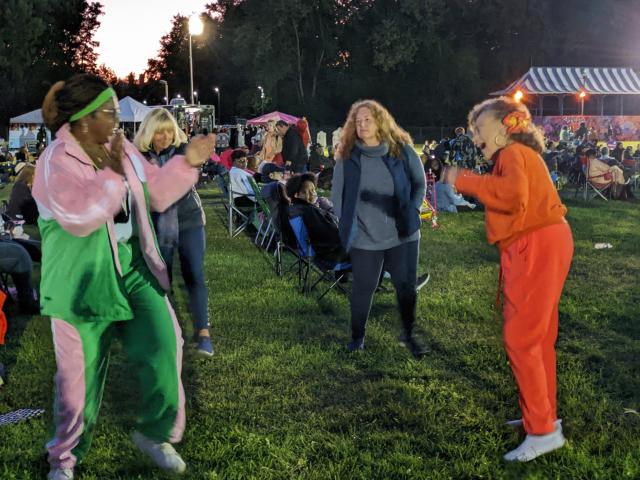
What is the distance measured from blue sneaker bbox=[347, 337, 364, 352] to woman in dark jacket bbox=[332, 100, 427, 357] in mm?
501

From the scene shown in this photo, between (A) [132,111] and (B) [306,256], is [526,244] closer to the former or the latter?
(B) [306,256]

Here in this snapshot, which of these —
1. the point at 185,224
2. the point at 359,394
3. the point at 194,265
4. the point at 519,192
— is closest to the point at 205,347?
the point at 194,265

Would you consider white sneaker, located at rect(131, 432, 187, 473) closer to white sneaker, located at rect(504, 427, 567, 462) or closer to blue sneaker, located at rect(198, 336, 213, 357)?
white sneaker, located at rect(504, 427, 567, 462)

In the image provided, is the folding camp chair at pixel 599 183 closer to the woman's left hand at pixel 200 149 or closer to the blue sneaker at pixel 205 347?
the blue sneaker at pixel 205 347

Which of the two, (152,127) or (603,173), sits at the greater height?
(152,127)

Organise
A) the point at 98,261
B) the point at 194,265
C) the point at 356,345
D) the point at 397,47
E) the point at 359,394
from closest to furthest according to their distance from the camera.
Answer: the point at 98,261 → the point at 359,394 → the point at 194,265 → the point at 356,345 → the point at 397,47

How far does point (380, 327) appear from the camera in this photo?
6.14 meters

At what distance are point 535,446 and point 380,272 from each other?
2.00 metres

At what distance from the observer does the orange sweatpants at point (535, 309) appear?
11.2 ft

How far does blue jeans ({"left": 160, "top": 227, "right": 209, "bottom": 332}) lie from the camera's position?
5.40 m

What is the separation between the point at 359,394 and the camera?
4.64 m

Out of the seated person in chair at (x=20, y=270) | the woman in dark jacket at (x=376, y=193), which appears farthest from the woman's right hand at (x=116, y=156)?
the seated person in chair at (x=20, y=270)

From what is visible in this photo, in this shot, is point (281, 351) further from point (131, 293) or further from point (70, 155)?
point (70, 155)

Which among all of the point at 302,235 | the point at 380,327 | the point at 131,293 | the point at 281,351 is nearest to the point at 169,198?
the point at 131,293
